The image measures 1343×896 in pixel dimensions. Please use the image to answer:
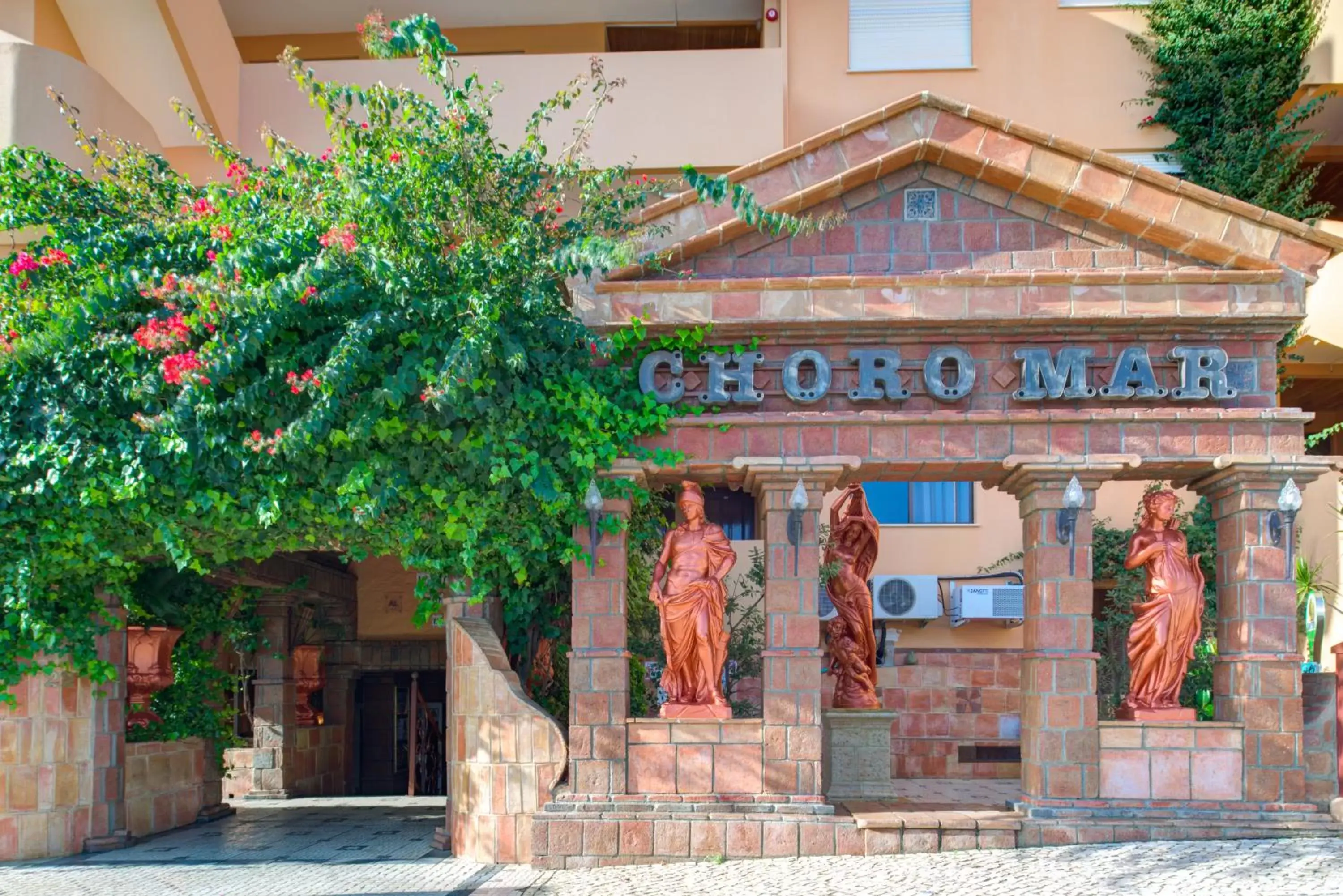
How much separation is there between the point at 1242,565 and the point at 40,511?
32.2 ft

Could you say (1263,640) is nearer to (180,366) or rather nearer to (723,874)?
(723,874)

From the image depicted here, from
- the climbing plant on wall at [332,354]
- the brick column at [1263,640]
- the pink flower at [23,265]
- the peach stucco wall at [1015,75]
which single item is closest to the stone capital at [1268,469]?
the brick column at [1263,640]

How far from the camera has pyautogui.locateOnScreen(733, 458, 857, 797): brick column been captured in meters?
11.5

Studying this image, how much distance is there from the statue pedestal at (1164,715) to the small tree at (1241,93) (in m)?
7.38

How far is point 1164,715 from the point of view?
1159 cm

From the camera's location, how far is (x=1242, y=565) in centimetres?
1145

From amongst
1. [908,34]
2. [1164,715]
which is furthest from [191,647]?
[908,34]

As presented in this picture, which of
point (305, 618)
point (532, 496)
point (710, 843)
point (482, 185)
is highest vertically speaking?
point (482, 185)

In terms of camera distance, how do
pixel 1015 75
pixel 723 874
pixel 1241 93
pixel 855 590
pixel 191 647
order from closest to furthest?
pixel 723 874, pixel 855 590, pixel 191 647, pixel 1241 93, pixel 1015 75

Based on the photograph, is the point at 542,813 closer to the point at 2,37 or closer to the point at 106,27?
the point at 2,37

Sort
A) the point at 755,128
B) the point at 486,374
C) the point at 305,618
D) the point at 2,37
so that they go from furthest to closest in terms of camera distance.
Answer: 1. the point at 305,618
2. the point at 755,128
3. the point at 2,37
4. the point at 486,374

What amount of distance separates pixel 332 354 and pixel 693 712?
162 inches

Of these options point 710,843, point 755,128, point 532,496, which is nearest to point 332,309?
point 532,496

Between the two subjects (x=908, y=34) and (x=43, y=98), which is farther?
(x=908, y=34)
